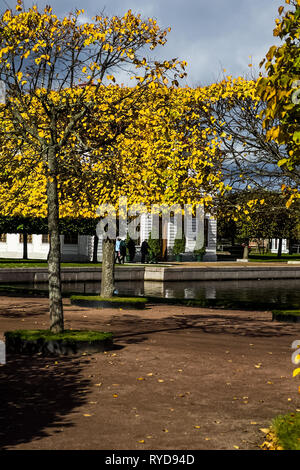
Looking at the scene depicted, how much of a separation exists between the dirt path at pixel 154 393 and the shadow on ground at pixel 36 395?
1 cm

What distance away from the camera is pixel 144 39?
1167 centimetres

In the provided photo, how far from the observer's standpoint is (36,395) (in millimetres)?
7395

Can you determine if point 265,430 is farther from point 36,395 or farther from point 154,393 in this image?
point 36,395

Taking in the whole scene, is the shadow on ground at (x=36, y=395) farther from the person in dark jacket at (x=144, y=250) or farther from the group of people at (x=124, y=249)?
the person in dark jacket at (x=144, y=250)

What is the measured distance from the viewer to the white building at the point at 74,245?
4628 cm

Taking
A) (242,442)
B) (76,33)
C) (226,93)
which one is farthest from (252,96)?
(242,442)

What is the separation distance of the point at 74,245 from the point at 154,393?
39.7 meters

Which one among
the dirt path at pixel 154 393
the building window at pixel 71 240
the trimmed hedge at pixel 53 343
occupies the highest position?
the building window at pixel 71 240

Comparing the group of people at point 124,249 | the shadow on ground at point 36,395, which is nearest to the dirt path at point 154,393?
the shadow on ground at point 36,395

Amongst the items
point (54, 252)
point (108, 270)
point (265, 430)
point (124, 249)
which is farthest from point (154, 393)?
point (124, 249)

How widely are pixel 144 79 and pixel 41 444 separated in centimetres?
771

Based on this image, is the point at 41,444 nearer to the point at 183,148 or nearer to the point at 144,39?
the point at 144,39

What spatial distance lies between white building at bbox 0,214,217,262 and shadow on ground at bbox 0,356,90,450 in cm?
3522

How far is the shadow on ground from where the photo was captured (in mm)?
6062
